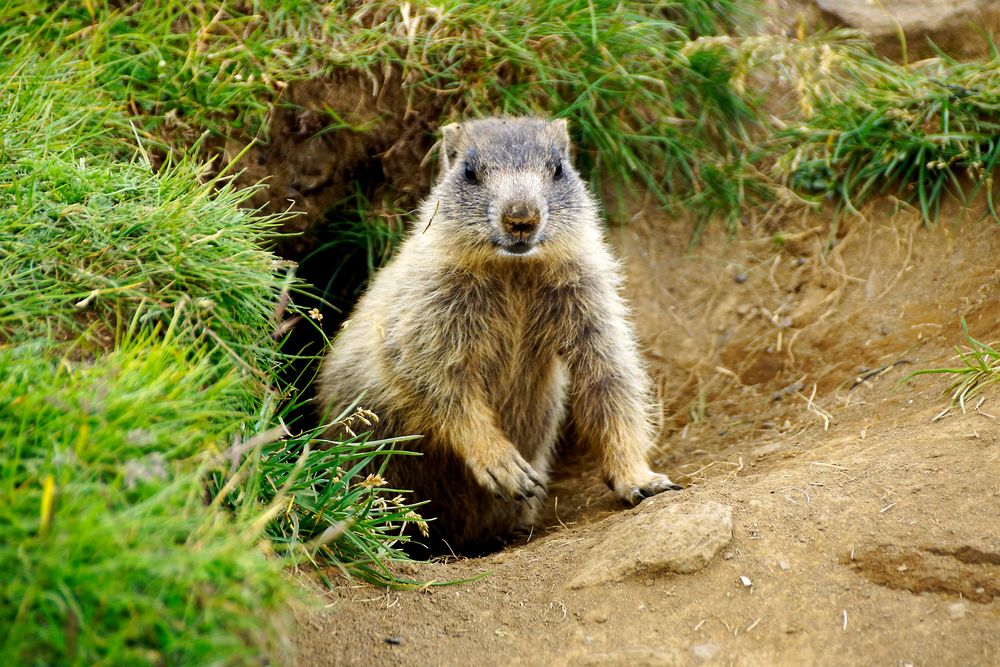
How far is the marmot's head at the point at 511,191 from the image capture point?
451 cm

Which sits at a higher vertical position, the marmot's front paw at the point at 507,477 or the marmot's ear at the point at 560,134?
the marmot's ear at the point at 560,134

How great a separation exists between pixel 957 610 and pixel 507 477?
2.20 meters

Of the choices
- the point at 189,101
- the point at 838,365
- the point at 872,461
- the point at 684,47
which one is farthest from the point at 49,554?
the point at 684,47

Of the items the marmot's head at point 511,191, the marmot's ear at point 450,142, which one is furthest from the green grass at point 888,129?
the marmot's ear at point 450,142

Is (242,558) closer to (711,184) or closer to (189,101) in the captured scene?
(189,101)

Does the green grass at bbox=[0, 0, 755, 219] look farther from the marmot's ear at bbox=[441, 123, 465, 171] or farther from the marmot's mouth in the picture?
the marmot's mouth

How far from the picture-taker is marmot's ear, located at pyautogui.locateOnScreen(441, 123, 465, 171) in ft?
16.6

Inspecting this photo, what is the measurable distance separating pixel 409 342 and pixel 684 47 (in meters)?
2.61

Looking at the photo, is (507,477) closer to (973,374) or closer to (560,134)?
(560,134)

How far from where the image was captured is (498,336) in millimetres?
4953

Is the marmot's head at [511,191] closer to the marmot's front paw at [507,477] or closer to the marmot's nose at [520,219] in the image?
the marmot's nose at [520,219]

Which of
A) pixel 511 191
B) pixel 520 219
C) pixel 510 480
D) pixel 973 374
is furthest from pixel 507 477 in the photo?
pixel 973 374

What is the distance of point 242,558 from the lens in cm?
235

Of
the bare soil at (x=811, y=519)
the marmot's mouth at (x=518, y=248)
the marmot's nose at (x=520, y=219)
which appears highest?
the marmot's nose at (x=520, y=219)
